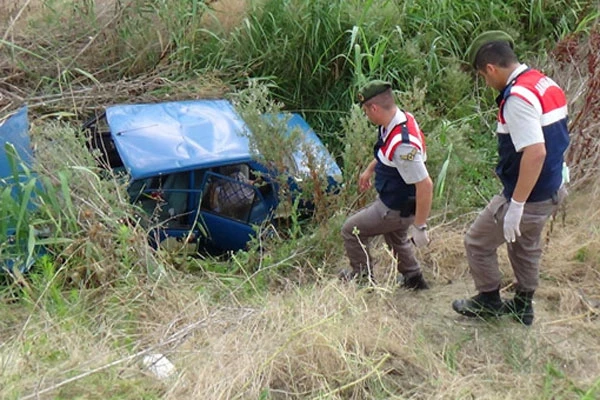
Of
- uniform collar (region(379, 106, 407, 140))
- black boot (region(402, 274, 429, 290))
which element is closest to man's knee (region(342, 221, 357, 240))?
black boot (region(402, 274, 429, 290))

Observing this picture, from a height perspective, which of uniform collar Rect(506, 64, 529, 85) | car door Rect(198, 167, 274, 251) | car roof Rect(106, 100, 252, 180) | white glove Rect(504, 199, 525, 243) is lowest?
car door Rect(198, 167, 274, 251)

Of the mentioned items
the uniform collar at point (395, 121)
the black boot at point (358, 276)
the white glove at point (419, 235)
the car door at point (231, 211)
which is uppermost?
the uniform collar at point (395, 121)

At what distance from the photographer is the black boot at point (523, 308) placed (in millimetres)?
3748

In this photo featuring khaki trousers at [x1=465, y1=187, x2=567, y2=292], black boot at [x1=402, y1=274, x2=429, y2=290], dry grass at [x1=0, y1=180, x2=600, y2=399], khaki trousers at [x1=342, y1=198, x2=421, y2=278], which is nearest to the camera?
dry grass at [x1=0, y1=180, x2=600, y2=399]

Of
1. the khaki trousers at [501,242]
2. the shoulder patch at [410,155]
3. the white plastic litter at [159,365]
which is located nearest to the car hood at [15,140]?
the white plastic litter at [159,365]

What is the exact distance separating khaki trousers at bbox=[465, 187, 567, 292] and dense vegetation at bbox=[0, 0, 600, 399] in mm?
272

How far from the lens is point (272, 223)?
5312mm

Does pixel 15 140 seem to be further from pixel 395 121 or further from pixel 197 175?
pixel 395 121

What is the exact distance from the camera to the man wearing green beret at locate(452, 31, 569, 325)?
10.3 ft

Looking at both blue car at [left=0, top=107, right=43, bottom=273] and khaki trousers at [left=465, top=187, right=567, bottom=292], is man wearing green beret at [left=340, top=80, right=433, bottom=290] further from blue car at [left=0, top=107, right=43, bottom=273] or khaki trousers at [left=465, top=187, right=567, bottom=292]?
blue car at [left=0, top=107, right=43, bottom=273]

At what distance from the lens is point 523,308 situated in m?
3.76

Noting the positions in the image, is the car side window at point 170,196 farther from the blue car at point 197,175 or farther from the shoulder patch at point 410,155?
the shoulder patch at point 410,155

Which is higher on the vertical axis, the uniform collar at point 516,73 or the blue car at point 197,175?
the uniform collar at point 516,73

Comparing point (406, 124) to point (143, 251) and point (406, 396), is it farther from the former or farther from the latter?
point (143, 251)
